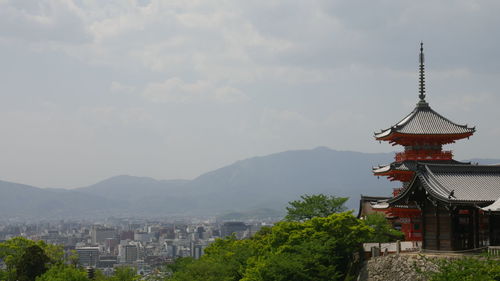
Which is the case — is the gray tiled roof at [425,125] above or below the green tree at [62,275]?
above

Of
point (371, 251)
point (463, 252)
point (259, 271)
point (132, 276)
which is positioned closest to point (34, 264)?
point (132, 276)

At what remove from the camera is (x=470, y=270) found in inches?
923

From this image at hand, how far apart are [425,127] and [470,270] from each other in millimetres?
19054

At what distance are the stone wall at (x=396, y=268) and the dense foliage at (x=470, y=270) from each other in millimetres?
2374

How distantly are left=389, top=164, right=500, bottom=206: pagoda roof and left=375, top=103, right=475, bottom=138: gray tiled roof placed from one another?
859 cm

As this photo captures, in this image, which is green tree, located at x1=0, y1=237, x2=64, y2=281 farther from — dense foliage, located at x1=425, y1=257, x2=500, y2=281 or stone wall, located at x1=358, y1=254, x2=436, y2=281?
dense foliage, located at x1=425, y1=257, x2=500, y2=281

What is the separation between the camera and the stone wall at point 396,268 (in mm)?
27797

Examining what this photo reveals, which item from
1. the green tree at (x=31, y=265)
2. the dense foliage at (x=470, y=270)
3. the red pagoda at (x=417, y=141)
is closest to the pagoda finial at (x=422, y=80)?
the red pagoda at (x=417, y=141)

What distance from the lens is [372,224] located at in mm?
37344

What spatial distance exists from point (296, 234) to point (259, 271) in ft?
9.43

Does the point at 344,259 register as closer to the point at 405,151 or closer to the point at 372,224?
the point at 372,224

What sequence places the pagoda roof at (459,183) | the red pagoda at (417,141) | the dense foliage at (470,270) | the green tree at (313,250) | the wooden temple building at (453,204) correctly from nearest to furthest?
the dense foliage at (470,270)
the wooden temple building at (453,204)
the pagoda roof at (459,183)
the green tree at (313,250)
the red pagoda at (417,141)

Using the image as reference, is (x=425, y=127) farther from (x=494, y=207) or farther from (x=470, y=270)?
(x=470, y=270)

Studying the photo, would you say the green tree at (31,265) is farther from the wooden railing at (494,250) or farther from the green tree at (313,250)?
the wooden railing at (494,250)
